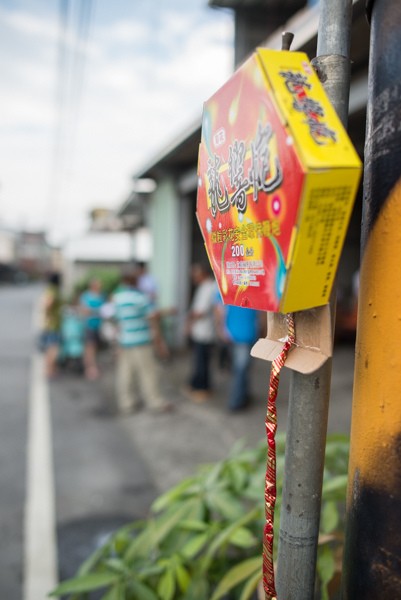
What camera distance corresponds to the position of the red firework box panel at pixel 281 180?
79cm

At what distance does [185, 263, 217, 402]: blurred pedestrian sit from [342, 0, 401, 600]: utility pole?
15.2ft

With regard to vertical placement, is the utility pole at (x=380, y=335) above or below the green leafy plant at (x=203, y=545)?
above

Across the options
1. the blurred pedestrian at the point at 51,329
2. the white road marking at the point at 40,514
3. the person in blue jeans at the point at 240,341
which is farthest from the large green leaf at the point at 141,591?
the blurred pedestrian at the point at 51,329

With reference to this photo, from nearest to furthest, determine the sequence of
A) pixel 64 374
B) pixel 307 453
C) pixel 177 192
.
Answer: pixel 307 453 < pixel 64 374 < pixel 177 192

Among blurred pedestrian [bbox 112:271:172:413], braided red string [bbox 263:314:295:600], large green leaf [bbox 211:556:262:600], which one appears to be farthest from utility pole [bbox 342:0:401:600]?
blurred pedestrian [bbox 112:271:172:413]

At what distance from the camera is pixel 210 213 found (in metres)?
1.15

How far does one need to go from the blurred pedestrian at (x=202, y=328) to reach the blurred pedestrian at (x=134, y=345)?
554 millimetres

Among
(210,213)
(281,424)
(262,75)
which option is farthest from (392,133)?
(281,424)

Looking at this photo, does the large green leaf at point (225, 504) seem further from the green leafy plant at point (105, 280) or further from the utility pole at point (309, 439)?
the green leafy plant at point (105, 280)

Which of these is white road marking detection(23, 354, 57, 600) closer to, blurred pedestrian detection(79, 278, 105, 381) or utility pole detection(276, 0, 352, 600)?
utility pole detection(276, 0, 352, 600)

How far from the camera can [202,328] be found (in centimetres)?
589

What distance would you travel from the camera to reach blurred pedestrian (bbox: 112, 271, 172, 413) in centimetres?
554

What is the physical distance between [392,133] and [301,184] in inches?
14.2

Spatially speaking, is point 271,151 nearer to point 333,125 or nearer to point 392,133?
point 333,125
